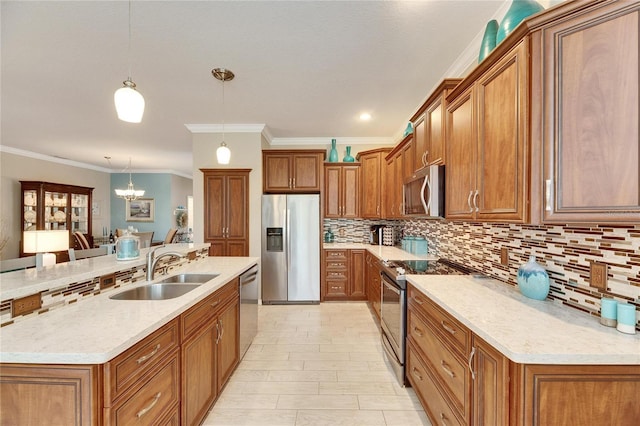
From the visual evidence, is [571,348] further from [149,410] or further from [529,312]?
[149,410]

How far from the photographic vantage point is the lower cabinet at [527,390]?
3.05 ft

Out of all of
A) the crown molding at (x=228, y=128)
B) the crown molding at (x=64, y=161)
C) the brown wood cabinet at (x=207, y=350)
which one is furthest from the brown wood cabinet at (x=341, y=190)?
the crown molding at (x=64, y=161)

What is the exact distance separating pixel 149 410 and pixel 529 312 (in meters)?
1.83

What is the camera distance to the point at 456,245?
260 centimetres

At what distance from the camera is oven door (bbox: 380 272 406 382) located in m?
2.12

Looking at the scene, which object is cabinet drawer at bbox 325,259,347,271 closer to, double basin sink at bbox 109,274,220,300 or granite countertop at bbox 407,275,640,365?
double basin sink at bbox 109,274,220,300

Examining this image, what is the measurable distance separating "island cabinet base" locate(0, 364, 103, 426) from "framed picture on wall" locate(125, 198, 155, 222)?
26.7 feet

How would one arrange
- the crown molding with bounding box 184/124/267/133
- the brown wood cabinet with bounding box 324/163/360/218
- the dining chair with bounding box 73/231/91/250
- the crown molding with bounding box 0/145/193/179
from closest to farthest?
the crown molding with bounding box 184/124/267/133
the brown wood cabinet with bounding box 324/163/360/218
the crown molding with bounding box 0/145/193/179
the dining chair with bounding box 73/231/91/250

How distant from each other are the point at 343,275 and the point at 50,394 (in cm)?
352

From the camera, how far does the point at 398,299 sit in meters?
2.19

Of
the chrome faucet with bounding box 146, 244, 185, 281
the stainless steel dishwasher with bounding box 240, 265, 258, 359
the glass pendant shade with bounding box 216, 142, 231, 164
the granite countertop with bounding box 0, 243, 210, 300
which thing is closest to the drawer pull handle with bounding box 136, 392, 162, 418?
the granite countertop with bounding box 0, 243, 210, 300

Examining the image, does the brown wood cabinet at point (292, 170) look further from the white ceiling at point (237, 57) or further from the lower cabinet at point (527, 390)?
the lower cabinet at point (527, 390)

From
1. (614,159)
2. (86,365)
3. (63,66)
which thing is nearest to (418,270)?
(614,159)

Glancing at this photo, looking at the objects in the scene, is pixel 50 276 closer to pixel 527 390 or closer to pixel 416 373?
pixel 527 390
